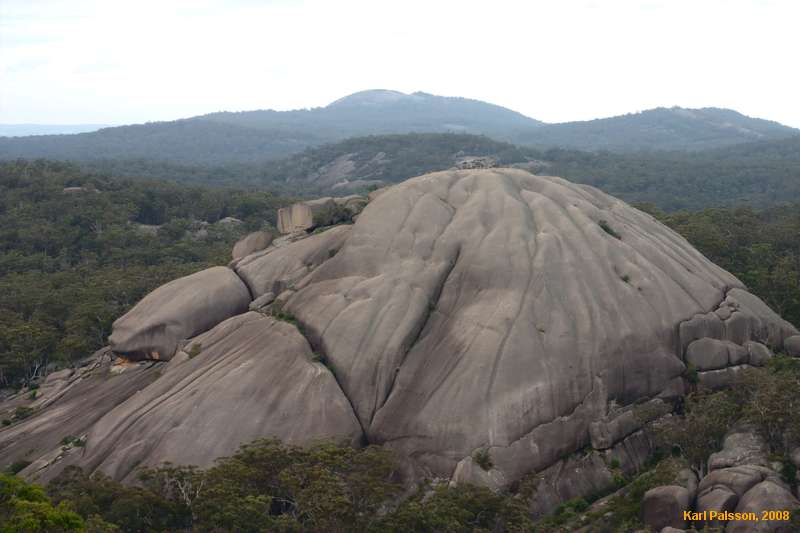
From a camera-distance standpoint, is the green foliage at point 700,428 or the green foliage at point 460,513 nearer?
the green foliage at point 460,513

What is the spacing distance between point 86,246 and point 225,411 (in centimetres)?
5830

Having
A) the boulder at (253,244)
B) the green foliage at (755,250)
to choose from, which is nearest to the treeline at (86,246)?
the boulder at (253,244)

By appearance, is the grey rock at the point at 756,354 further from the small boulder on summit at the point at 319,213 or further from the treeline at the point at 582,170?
the treeline at the point at 582,170

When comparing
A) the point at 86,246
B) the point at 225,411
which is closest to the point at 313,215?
the point at 225,411

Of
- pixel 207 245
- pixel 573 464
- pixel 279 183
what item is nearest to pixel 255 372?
pixel 573 464

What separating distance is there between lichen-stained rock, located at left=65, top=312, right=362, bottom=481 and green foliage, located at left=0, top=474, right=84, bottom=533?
15.2 feet

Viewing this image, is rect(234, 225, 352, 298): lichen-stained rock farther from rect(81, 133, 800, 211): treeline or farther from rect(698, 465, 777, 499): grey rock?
rect(81, 133, 800, 211): treeline

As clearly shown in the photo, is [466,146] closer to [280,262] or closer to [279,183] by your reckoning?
[279,183]

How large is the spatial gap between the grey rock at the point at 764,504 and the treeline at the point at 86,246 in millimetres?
32289

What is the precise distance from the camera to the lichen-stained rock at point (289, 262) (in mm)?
31219

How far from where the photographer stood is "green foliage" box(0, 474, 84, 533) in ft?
54.9

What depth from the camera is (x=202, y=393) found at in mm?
24969

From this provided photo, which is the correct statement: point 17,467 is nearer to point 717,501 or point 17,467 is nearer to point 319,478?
point 319,478

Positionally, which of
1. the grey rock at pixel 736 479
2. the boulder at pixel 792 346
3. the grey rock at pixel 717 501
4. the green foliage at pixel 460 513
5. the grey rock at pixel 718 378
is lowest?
the green foliage at pixel 460 513
